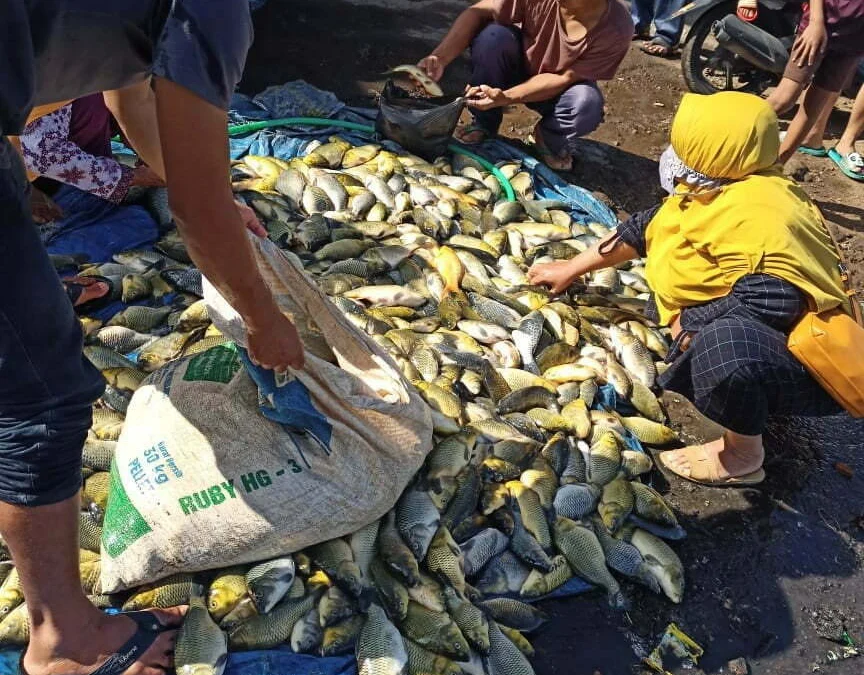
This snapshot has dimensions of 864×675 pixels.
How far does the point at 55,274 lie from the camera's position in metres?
1.59

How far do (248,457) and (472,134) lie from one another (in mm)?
3259

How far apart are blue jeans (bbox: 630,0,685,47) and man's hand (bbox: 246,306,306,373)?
5.80 meters

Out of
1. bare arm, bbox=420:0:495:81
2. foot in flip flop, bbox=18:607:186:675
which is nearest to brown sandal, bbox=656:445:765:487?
foot in flip flop, bbox=18:607:186:675

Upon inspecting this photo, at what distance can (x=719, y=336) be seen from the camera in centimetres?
271

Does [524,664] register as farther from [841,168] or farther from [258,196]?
[841,168]

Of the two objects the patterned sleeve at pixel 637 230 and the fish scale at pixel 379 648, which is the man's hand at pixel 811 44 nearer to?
the patterned sleeve at pixel 637 230

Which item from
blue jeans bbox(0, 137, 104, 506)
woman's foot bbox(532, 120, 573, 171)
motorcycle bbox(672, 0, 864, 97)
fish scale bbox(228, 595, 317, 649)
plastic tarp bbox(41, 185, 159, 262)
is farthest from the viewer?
motorcycle bbox(672, 0, 864, 97)

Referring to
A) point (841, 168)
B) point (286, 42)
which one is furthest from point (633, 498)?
point (286, 42)

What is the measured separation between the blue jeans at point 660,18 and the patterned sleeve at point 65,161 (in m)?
4.78

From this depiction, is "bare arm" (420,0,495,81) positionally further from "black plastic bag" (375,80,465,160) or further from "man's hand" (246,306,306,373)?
"man's hand" (246,306,306,373)

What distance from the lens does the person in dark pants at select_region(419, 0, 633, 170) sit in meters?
4.61

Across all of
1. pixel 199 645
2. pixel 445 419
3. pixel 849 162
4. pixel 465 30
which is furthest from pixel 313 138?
pixel 849 162

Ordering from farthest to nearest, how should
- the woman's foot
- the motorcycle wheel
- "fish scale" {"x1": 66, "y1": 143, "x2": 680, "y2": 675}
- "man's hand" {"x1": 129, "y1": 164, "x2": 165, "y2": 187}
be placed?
1. the motorcycle wheel
2. the woman's foot
3. "man's hand" {"x1": 129, "y1": 164, "x2": 165, "y2": 187}
4. "fish scale" {"x1": 66, "y1": 143, "x2": 680, "y2": 675}

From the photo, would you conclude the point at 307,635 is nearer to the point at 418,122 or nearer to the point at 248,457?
the point at 248,457
